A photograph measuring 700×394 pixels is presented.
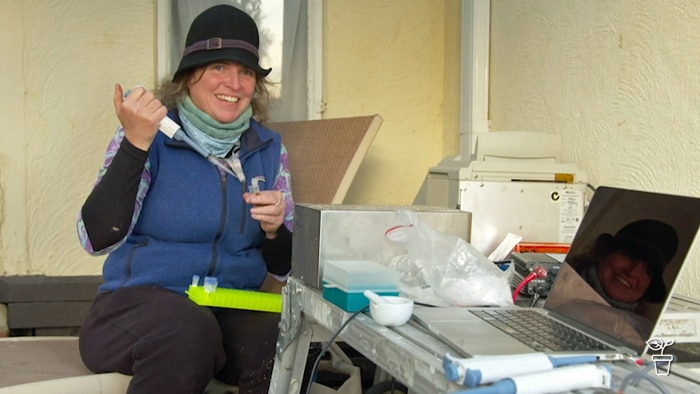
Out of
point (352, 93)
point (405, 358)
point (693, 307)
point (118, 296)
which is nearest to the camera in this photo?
point (405, 358)

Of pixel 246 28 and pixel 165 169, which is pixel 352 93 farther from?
pixel 165 169

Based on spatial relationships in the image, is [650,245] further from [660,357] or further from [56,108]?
[56,108]

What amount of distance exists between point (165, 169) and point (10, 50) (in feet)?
3.54

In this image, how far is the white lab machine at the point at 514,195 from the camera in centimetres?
156

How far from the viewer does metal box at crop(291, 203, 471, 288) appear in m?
1.07

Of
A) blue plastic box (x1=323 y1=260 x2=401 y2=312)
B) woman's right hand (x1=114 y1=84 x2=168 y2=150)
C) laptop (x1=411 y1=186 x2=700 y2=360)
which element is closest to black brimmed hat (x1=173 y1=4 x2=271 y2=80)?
woman's right hand (x1=114 y1=84 x2=168 y2=150)

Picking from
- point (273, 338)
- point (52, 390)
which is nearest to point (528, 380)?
point (273, 338)

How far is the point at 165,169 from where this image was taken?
161 cm

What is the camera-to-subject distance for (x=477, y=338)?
2.60ft

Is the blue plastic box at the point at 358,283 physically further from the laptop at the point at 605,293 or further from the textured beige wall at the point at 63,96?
the textured beige wall at the point at 63,96

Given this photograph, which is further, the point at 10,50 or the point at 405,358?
the point at 10,50

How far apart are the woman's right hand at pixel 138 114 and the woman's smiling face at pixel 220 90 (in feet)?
1.03

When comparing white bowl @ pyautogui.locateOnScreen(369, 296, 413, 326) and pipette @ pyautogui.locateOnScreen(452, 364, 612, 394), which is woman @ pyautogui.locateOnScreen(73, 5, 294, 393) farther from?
pipette @ pyautogui.locateOnScreen(452, 364, 612, 394)

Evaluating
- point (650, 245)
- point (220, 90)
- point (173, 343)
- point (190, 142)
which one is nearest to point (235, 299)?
point (173, 343)
